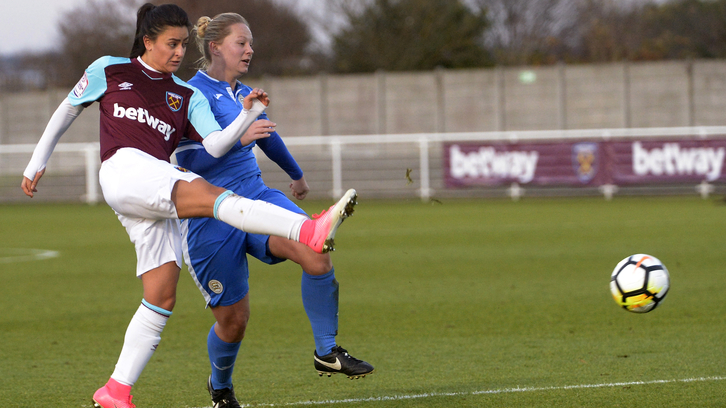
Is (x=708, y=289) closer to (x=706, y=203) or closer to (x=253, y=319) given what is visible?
(x=253, y=319)

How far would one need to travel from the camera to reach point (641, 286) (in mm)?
5125

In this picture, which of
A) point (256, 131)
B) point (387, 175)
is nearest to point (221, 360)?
point (256, 131)

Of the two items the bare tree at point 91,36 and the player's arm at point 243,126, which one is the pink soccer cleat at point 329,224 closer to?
the player's arm at point 243,126

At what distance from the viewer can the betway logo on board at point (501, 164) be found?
2366 centimetres

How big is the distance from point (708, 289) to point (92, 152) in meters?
20.4

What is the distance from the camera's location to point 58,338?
6.96 m

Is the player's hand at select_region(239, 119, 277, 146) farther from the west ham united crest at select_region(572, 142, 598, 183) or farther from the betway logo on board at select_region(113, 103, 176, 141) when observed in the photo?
the west ham united crest at select_region(572, 142, 598, 183)

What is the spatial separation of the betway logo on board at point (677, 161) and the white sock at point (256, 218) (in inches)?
806

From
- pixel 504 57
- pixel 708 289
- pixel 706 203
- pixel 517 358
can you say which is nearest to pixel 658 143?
pixel 706 203

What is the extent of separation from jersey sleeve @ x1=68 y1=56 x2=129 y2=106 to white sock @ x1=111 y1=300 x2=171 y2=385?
0.98 metres

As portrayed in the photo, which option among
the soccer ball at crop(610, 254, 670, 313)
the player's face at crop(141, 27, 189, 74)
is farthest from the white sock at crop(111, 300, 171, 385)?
the soccer ball at crop(610, 254, 670, 313)

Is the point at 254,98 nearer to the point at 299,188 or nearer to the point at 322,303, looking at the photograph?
the point at 322,303

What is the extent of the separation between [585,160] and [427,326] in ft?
55.6

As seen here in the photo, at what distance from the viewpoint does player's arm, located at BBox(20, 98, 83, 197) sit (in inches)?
162
